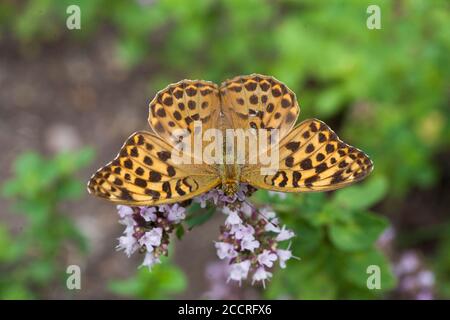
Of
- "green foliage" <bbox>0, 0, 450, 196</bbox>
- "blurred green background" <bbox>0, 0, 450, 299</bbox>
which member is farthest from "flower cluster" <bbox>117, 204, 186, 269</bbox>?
"green foliage" <bbox>0, 0, 450, 196</bbox>

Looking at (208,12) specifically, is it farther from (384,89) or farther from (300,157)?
(300,157)

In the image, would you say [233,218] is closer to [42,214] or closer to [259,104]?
[259,104]

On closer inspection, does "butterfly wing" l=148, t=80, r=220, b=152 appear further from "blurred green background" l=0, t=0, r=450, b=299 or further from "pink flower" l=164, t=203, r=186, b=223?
"blurred green background" l=0, t=0, r=450, b=299

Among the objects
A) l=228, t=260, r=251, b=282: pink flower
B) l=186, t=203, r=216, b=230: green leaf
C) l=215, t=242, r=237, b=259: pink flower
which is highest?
l=186, t=203, r=216, b=230: green leaf

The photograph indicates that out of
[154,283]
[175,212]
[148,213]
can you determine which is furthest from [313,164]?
[154,283]

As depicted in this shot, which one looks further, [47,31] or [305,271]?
[47,31]

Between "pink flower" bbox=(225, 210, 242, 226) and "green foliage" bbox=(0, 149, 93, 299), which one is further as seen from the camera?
"green foliage" bbox=(0, 149, 93, 299)

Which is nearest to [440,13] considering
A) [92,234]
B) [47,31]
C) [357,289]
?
[357,289]
